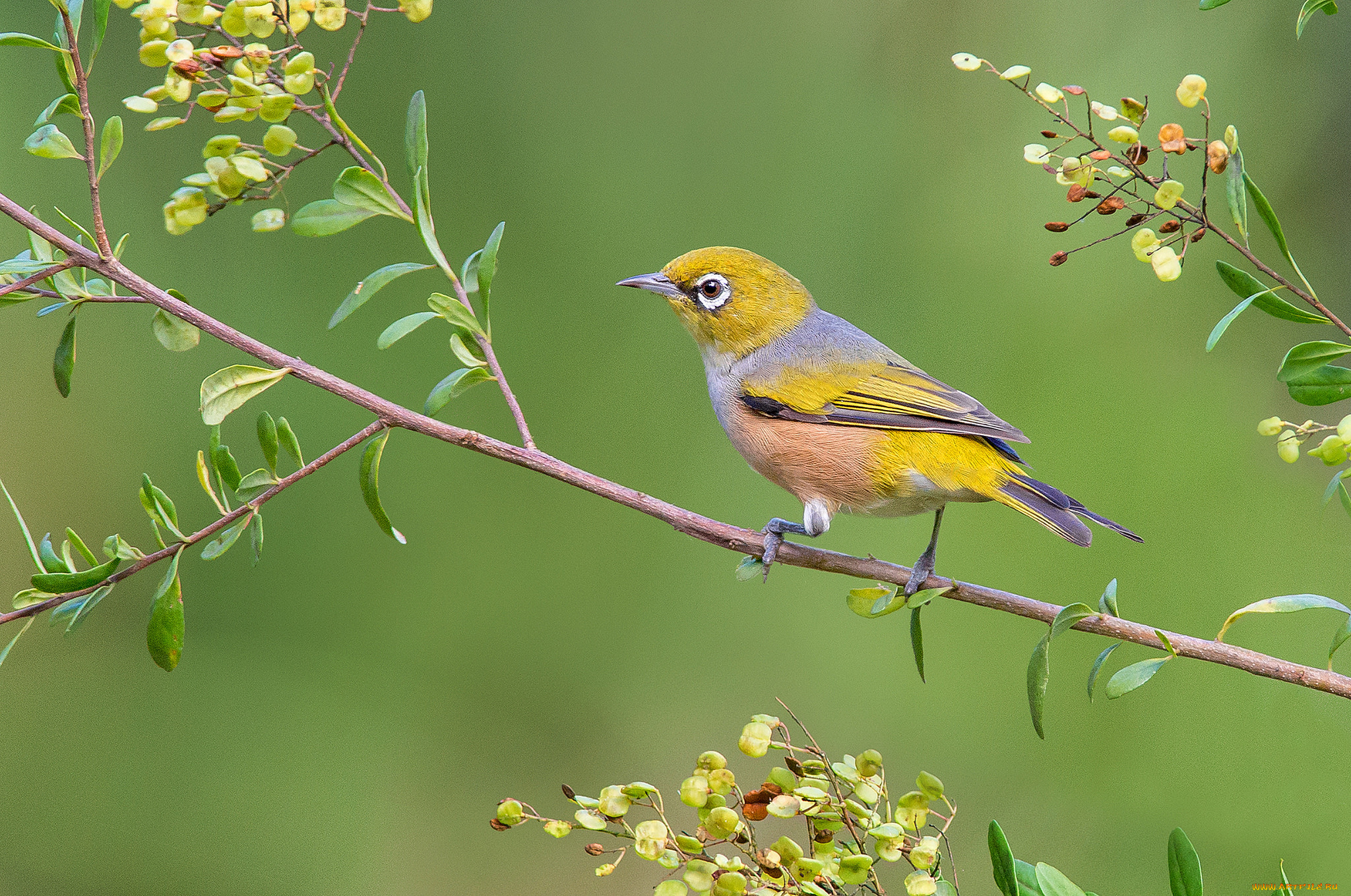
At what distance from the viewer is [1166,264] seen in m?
1.65

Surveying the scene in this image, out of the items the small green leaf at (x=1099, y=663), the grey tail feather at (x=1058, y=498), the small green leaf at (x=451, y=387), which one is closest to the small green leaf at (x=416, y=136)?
the small green leaf at (x=451, y=387)

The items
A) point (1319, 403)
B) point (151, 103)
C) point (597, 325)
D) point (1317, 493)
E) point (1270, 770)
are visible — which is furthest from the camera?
point (597, 325)

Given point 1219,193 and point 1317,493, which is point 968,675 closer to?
point 1317,493

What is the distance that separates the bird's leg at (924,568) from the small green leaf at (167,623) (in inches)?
53.4

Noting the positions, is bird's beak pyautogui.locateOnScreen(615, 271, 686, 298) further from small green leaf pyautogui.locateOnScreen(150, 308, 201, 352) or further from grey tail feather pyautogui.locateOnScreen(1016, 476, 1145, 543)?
small green leaf pyautogui.locateOnScreen(150, 308, 201, 352)

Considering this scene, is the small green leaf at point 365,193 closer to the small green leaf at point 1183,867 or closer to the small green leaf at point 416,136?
the small green leaf at point 416,136

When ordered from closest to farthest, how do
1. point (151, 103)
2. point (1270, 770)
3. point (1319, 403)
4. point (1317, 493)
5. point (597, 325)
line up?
1. point (1319, 403)
2. point (151, 103)
3. point (1270, 770)
4. point (1317, 493)
5. point (597, 325)

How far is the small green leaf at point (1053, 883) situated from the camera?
5.24ft

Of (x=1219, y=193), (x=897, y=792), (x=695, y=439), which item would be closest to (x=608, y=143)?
(x=695, y=439)

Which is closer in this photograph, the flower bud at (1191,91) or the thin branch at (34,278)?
the flower bud at (1191,91)

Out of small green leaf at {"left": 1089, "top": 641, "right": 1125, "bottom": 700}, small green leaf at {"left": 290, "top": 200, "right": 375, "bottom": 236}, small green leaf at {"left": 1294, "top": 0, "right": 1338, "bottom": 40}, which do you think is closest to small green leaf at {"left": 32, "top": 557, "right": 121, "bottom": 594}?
small green leaf at {"left": 290, "top": 200, "right": 375, "bottom": 236}

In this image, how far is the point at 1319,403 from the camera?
1.71 meters

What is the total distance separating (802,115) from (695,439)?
62.6 inches

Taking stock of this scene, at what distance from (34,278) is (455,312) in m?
0.70
